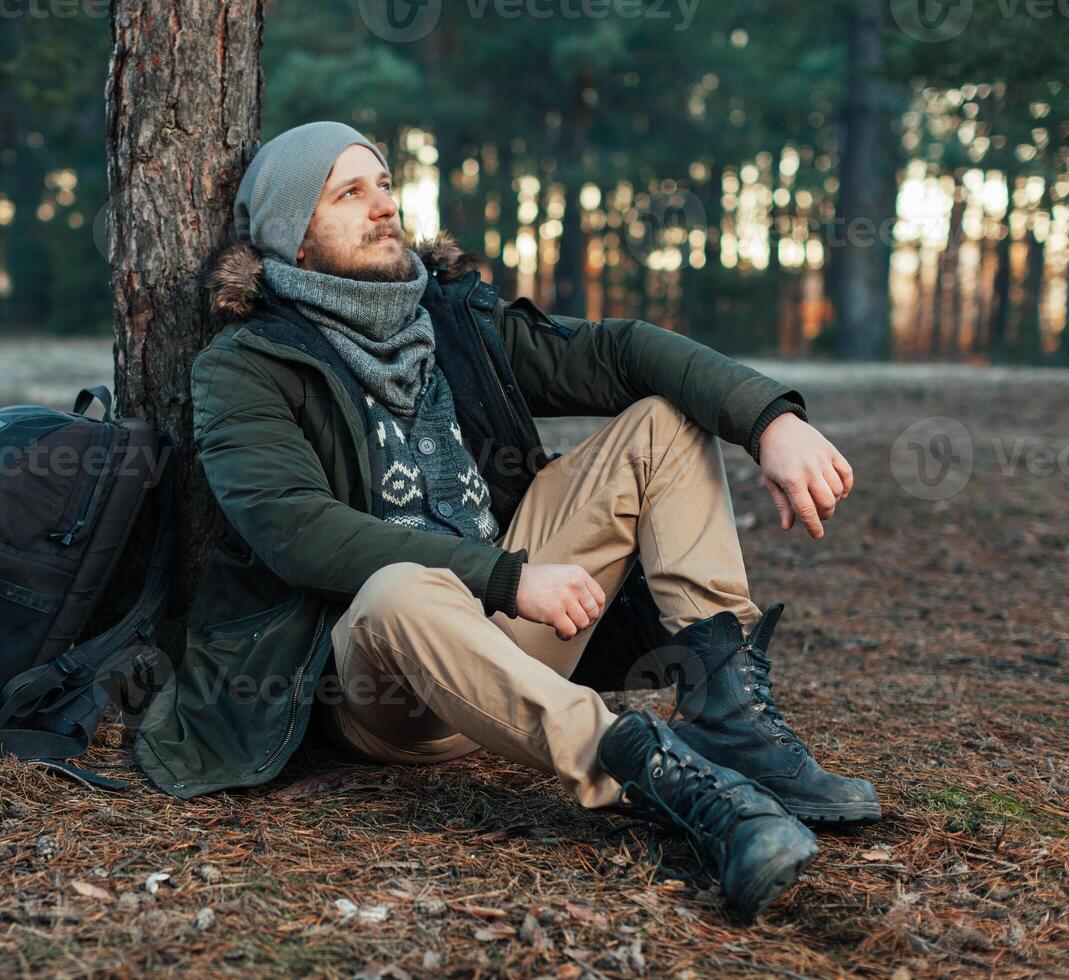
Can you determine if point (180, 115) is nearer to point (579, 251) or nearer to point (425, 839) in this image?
point (425, 839)

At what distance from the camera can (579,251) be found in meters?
26.0

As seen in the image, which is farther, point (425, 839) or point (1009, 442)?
point (1009, 442)

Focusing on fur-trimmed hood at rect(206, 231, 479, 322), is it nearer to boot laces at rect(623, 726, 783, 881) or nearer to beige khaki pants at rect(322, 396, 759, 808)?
beige khaki pants at rect(322, 396, 759, 808)

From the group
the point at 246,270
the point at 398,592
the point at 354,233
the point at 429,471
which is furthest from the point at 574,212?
the point at 398,592

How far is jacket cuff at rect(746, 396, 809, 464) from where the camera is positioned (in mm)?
2973

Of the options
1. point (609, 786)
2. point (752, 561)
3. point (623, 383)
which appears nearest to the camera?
point (609, 786)

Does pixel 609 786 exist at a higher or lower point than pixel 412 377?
lower

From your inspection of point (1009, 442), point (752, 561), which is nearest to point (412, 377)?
point (752, 561)

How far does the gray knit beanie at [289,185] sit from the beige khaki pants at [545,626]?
1.00m

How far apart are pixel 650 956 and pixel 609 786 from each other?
431 millimetres

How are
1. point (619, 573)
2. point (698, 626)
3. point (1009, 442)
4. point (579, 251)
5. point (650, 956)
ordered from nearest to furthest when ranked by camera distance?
1. point (650, 956)
2. point (698, 626)
3. point (619, 573)
4. point (1009, 442)
5. point (579, 251)

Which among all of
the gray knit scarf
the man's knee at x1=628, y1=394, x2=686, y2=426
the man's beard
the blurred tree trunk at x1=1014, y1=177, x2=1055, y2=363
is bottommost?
the man's knee at x1=628, y1=394, x2=686, y2=426

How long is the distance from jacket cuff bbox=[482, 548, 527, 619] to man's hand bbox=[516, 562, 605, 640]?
0.5 inches

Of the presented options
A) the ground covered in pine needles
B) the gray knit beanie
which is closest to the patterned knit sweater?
the gray knit beanie
